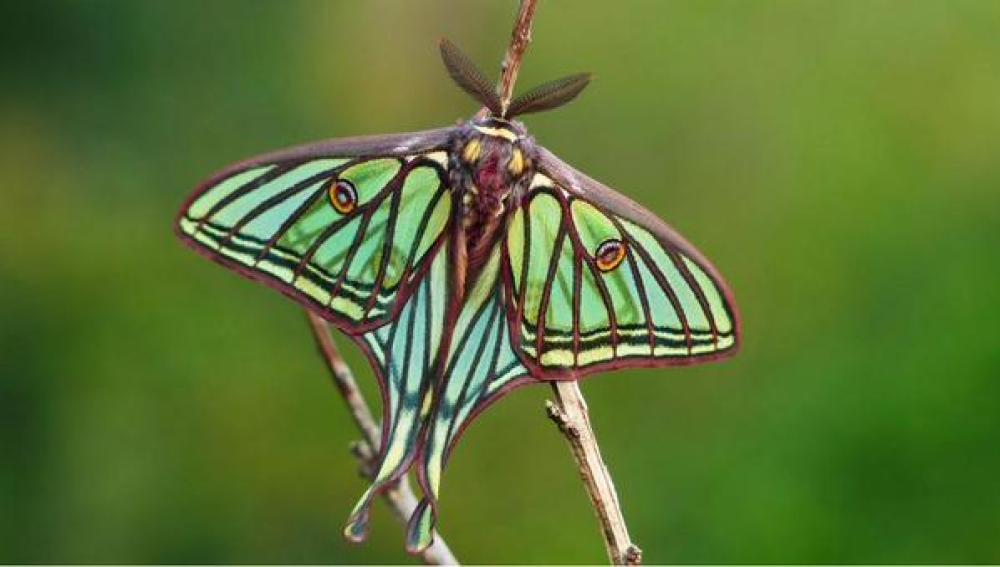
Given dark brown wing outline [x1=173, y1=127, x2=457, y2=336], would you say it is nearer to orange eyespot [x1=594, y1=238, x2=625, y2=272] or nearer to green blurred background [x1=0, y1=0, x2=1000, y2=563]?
orange eyespot [x1=594, y1=238, x2=625, y2=272]

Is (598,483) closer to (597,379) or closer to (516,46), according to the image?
(516,46)

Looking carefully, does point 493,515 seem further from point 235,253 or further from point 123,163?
point 235,253

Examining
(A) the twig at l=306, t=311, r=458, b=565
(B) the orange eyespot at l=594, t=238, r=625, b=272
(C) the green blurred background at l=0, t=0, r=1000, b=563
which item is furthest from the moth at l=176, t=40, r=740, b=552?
(C) the green blurred background at l=0, t=0, r=1000, b=563

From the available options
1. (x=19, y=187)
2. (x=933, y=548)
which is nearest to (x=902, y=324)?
(x=933, y=548)

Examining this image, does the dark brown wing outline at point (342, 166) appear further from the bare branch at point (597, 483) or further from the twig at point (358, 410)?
the bare branch at point (597, 483)

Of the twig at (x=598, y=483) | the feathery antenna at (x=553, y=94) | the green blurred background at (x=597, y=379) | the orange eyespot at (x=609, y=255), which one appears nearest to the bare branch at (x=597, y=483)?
the twig at (x=598, y=483)
